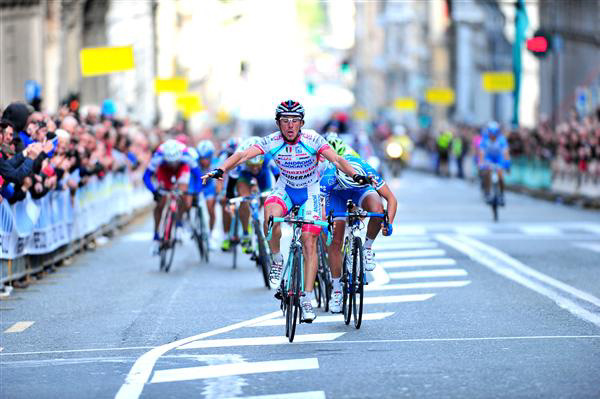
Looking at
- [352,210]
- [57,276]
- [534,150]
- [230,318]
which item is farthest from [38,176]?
[534,150]

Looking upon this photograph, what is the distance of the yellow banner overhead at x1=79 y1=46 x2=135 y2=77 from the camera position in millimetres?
35875

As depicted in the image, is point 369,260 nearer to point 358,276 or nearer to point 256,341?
point 358,276

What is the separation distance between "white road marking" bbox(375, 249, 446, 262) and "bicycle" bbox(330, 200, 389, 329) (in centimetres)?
730

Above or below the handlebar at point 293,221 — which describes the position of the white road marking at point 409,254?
below

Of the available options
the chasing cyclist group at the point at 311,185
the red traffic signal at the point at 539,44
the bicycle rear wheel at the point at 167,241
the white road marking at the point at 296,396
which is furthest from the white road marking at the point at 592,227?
the white road marking at the point at 296,396

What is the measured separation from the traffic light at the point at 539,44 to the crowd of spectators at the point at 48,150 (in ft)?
40.7

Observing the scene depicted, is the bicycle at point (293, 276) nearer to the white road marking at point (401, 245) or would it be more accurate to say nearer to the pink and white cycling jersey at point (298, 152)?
the pink and white cycling jersey at point (298, 152)

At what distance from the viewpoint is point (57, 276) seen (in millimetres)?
19062

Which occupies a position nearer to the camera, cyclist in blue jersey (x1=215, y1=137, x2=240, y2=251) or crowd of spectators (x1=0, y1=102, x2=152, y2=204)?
crowd of spectators (x1=0, y1=102, x2=152, y2=204)

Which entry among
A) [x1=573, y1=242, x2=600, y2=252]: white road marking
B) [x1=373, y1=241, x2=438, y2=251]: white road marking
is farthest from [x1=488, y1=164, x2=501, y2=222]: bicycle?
[x1=573, y1=242, x2=600, y2=252]: white road marking

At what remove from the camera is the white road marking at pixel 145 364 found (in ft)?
32.1

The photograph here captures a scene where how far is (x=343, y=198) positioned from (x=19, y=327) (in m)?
3.03

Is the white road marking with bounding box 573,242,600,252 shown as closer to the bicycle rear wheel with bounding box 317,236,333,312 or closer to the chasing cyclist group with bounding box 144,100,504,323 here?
the chasing cyclist group with bounding box 144,100,504,323

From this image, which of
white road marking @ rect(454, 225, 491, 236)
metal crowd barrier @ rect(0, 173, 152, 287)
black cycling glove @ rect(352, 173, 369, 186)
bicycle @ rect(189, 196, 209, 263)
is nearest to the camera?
black cycling glove @ rect(352, 173, 369, 186)
